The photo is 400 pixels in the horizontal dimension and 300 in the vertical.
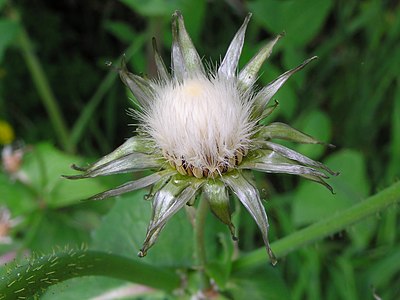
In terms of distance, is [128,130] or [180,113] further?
[128,130]

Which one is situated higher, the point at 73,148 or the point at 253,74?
the point at 253,74

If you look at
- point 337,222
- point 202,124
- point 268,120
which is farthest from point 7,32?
point 337,222

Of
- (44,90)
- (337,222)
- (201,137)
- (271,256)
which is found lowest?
→ (44,90)

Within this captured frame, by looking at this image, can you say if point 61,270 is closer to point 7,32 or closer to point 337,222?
point 337,222

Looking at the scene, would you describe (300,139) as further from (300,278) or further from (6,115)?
(6,115)

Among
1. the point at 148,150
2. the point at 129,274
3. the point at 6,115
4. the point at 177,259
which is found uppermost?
the point at 148,150

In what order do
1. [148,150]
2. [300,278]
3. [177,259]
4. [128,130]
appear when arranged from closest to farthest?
[148,150]
[177,259]
[300,278]
[128,130]

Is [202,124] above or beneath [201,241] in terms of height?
above

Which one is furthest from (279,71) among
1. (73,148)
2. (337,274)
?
(73,148)
